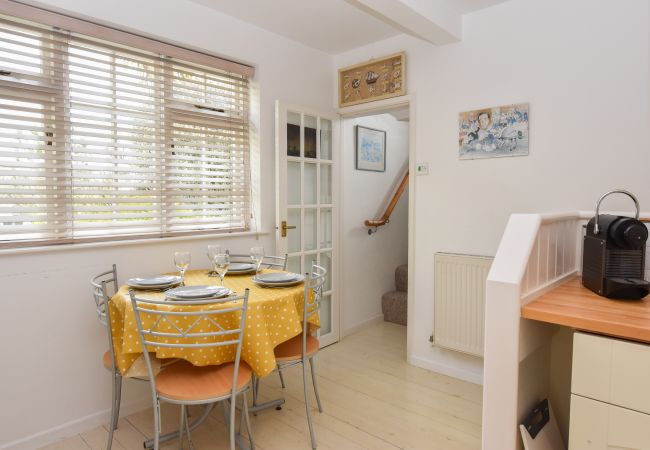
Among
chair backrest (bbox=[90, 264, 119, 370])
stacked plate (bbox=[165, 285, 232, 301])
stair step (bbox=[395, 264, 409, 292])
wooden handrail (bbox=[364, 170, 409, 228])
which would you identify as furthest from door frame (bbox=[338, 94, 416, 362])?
chair backrest (bbox=[90, 264, 119, 370])

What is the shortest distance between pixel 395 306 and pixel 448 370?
1.28m

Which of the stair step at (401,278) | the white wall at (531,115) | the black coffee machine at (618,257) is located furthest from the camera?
the stair step at (401,278)

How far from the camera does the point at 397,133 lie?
186 inches

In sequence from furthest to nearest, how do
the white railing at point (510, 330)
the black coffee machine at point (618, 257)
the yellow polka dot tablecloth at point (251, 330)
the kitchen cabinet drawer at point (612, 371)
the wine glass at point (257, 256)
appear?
1. the wine glass at point (257, 256)
2. the yellow polka dot tablecloth at point (251, 330)
3. the black coffee machine at point (618, 257)
4. the white railing at point (510, 330)
5. the kitchen cabinet drawer at point (612, 371)

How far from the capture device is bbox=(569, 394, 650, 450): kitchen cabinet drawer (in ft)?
4.10

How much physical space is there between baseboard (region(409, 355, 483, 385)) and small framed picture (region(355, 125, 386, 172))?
188 cm

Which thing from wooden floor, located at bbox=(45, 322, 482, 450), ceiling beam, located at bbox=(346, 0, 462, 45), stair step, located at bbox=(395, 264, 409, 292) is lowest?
wooden floor, located at bbox=(45, 322, 482, 450)

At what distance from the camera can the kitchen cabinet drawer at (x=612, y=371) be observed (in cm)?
124

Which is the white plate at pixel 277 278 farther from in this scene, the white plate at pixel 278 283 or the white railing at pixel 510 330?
the white railing at pixel 510 330

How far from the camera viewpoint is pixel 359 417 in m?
2.50

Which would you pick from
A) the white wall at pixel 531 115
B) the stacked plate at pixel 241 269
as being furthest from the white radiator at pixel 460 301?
the stacked plate at pixel 241 269

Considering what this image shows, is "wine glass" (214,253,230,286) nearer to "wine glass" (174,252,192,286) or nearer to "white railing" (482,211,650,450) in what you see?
"wine glass" (174,252,192,286)

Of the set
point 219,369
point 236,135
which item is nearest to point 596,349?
point 219,369

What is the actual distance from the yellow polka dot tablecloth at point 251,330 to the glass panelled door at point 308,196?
1.21 m
